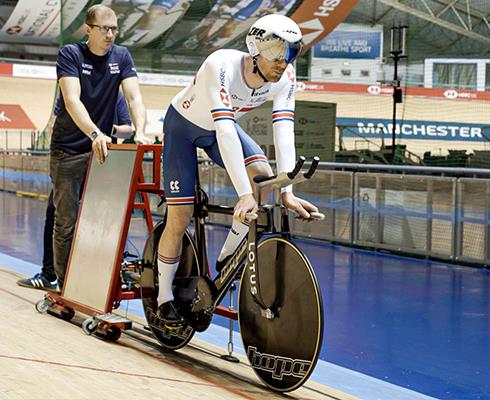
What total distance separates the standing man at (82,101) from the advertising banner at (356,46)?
21.6 metres

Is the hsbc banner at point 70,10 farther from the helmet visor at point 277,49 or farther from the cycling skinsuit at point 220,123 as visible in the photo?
the helmet visor at point 277,49

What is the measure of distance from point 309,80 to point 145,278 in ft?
61.2

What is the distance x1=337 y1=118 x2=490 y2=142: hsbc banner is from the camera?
15438 mm

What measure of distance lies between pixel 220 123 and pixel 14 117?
30.4m

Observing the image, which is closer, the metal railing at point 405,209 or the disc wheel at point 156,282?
the disc wheel at point 156,282

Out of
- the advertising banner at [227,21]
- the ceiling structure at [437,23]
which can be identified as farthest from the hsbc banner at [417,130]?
the advertising banner at [227,21]

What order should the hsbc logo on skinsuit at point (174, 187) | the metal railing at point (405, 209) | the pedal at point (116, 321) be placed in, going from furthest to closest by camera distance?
the metal railing at point (405, 209)
the pedal at point (116, 321)
the hsbc logo on skinsuit at point (174, 187)

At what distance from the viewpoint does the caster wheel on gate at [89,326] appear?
4184mm

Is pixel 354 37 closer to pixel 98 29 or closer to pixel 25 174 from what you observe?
pixel 25 174

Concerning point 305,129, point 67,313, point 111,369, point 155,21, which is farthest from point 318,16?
point 111,369

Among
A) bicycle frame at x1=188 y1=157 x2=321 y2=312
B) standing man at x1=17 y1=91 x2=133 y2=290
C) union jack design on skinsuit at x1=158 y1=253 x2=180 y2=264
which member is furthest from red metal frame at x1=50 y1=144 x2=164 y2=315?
standing man at x1=17 y1=91 x2=133 y2=290

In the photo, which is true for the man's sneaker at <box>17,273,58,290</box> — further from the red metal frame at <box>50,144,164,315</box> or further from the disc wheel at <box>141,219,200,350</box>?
the disc wheel at <box>141,219,200,350</box>

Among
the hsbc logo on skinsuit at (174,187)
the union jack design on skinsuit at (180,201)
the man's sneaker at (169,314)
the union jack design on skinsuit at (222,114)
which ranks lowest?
the man's sneaker at (169,314)

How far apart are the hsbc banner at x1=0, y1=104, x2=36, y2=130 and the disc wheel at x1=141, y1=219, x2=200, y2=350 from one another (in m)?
28.8
